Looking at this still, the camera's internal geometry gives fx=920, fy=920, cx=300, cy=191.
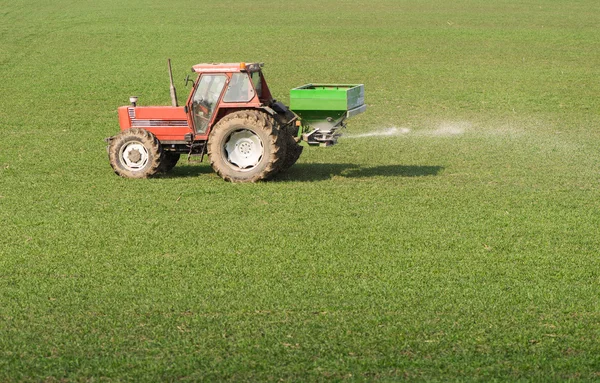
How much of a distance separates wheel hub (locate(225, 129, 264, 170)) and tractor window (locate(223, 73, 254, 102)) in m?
0.62

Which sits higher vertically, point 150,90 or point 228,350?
point 228,350

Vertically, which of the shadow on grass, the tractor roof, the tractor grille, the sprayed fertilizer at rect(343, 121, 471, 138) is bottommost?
the sprayed fertilizer at rect(343, 121, 471, 138)

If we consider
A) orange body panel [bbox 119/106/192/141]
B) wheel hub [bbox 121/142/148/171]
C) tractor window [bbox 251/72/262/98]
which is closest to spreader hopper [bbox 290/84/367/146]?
tractor window [bbox 251/72/262/98]

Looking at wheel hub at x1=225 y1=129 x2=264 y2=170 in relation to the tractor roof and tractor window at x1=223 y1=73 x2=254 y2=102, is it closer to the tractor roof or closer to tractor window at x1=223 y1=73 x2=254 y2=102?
tractor window at x1=223 y1=73 x2=254 y2=102

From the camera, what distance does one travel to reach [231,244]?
1137 centimetres

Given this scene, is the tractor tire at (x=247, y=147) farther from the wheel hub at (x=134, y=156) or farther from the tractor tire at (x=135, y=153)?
the wheel hub at (x=134, y=156)

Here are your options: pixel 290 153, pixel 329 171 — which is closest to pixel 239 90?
pixel 290 153

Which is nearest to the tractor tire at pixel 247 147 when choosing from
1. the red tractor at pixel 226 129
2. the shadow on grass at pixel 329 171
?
the red tractor at pixel 226 129

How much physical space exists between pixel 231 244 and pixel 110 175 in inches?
204

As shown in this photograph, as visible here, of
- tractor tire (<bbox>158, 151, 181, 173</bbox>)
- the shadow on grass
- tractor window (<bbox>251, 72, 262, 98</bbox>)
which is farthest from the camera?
the shadow on grass

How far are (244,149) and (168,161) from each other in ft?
5.98

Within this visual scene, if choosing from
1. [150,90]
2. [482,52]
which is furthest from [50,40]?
[482,52]

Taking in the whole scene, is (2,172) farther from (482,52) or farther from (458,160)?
(482,52)

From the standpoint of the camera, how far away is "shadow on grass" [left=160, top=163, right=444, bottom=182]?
15.8 meters
